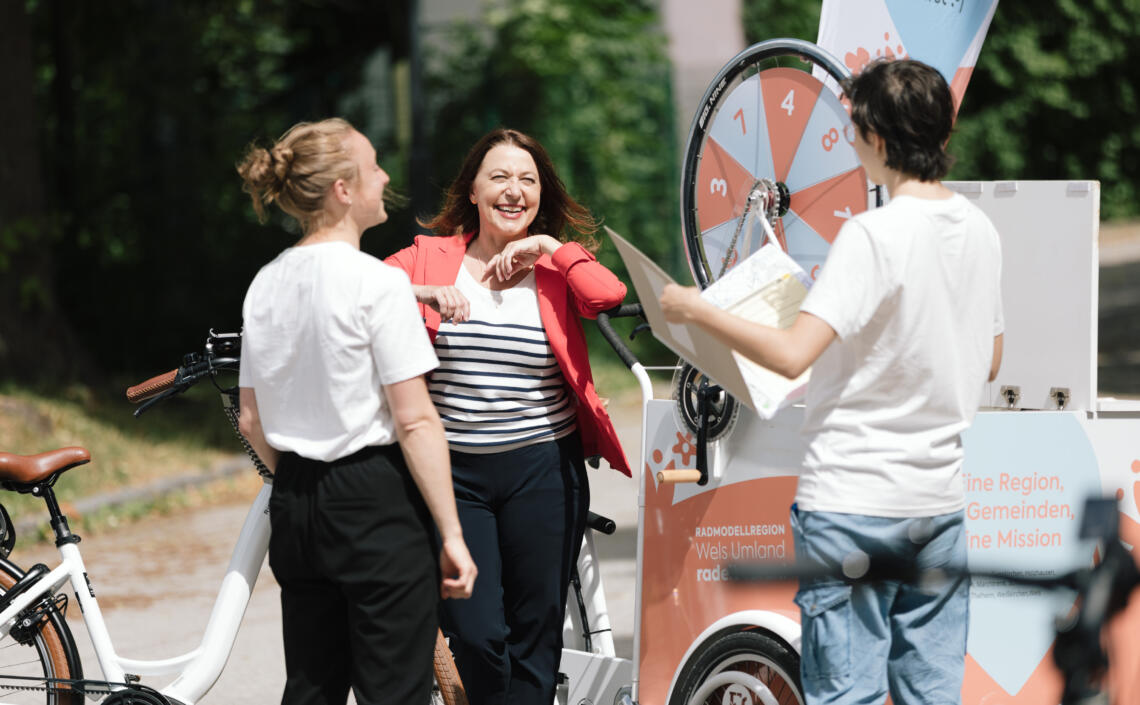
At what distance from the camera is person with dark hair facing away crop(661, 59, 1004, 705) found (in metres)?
2.45

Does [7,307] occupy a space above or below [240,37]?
below

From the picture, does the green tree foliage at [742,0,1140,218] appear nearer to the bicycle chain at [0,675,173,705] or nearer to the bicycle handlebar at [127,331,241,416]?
the bicycle handlebar at [127,331,241,416]

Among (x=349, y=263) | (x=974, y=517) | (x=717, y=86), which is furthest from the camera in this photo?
(x=717, y=86)

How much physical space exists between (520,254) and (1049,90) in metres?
23.2

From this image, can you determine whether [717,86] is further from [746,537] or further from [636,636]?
[636,636]

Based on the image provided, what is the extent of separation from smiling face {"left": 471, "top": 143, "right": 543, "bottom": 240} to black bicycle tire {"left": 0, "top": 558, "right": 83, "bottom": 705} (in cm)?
158

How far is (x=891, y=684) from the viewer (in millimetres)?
2680

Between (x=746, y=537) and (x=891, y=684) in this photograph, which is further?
(x=746, y=537)

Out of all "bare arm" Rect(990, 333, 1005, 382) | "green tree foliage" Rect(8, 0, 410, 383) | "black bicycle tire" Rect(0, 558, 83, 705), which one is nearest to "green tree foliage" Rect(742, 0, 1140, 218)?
"green tree foliage" Rect(8, 0, 410, 383)

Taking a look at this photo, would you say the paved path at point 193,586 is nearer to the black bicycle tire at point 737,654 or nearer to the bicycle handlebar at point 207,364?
the bicycle handlebar at point 207,364

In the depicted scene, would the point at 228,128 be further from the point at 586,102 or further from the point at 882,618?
the point at 882,618

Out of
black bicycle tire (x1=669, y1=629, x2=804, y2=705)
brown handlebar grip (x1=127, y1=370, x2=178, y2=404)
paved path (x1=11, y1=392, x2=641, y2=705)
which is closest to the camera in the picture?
black bicycle tire (x1=669, y1=629, x2=804, y2=705)

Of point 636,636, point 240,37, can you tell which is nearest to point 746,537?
point 636,636

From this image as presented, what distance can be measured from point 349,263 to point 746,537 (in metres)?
1.19
